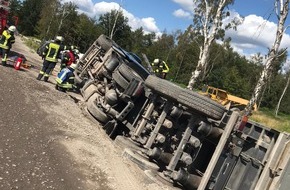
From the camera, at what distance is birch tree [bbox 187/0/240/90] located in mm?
16016

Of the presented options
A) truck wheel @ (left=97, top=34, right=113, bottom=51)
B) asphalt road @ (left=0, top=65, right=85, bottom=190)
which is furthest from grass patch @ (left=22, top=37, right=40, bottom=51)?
asphalt road @ (left=0, top=65, right=85, bottom=190)

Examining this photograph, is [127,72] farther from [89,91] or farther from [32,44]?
[32,44]

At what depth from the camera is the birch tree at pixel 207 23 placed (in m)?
16.0

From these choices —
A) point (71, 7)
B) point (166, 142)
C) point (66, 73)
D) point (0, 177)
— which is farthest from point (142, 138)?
point (71, 7)

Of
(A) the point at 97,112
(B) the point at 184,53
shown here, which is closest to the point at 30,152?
(A) the point at 97,112

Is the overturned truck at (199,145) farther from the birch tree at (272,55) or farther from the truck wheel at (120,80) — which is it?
the birch tree at (272,55)

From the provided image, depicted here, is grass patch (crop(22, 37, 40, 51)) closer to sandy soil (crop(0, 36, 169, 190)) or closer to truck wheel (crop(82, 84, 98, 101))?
truck wheel (crop(82, 84, 98, 101))

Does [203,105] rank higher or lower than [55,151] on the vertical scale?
higher

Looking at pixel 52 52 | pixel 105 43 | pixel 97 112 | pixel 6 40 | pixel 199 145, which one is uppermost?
pixel 105 43

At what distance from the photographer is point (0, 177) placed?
402 centimetres

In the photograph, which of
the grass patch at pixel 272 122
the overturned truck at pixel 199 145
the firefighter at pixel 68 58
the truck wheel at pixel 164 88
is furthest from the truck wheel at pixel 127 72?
the grass patch at pixel 272 122

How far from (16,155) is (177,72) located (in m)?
41.7

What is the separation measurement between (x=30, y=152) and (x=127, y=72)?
3.35m

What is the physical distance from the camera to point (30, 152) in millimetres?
4957
